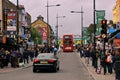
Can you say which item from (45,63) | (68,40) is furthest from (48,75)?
(68,40)

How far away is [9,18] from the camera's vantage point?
171 ft

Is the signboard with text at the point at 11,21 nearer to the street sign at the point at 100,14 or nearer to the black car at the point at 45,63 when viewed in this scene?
the street sign at the point at 100,14

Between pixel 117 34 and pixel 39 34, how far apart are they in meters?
108

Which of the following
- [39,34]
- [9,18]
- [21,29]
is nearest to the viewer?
[9,18]

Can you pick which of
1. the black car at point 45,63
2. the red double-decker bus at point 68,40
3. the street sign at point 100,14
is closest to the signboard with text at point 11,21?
the street sign at point 100,14

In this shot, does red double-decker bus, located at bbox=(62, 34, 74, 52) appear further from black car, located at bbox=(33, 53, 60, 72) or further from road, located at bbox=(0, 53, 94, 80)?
black car, located at bbox=(33, 53, 60, 72)

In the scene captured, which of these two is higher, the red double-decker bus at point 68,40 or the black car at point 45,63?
the red double-decker bus at point 68,40

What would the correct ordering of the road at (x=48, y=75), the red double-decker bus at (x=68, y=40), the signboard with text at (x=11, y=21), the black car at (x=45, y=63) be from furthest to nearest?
the red double-decker bus at (x=68, y=40) < the signboard with text at (x=11, y=21) < the black car at (x=45, y=63) < the road at (x=48, y=75)

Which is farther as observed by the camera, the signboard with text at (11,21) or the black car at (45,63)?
the signboard with text at (11,21)

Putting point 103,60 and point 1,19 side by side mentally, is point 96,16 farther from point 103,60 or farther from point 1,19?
point 1,19

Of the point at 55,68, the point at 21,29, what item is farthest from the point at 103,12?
the point at 21,29

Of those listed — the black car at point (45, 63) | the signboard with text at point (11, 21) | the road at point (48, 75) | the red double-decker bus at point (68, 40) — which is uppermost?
the signboard with text at point (11, 21)

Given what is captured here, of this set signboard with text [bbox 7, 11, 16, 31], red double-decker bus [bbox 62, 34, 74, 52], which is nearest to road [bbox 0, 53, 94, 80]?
signboard with text [bbox 7, 11, 16, 31]

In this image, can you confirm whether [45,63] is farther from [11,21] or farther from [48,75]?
[11,21]
